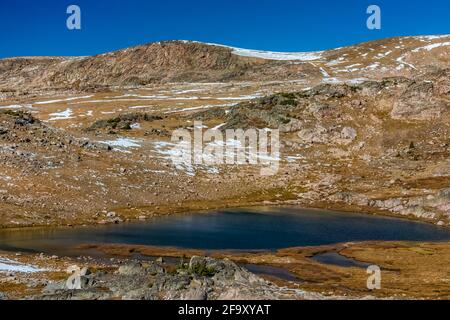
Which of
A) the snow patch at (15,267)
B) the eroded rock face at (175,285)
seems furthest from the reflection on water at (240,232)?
the eroded rock face at (175,285)

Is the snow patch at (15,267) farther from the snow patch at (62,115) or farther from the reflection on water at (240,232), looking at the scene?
the snow patch at (62,115)

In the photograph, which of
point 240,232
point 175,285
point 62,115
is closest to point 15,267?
point 175,285

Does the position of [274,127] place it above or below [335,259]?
above

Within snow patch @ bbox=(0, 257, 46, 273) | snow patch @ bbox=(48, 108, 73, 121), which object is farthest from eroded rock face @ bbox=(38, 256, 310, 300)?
snow patch @ bbox=(48, 108, 73, 121)

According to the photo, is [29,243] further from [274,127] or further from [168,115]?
[168,115]

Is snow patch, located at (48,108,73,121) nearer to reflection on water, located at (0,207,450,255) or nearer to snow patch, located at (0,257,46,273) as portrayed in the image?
reflection on water, located at (0,207,450,255)

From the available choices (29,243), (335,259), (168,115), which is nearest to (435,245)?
(335,259)

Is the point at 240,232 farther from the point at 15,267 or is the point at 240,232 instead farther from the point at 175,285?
the point at 175,285
